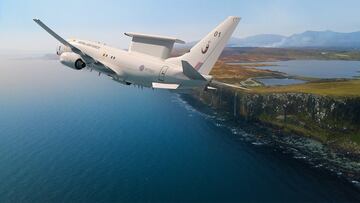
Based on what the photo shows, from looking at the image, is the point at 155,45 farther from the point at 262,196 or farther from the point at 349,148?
the point at 349,148

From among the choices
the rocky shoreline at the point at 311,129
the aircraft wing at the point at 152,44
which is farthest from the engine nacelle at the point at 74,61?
the rocky shoreline at the point at 311,129

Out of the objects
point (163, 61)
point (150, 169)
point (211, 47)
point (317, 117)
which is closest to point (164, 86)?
point (163, 61)

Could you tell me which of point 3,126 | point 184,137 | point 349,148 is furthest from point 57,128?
point 349,148

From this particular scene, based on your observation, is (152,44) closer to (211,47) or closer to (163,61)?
(163,61)

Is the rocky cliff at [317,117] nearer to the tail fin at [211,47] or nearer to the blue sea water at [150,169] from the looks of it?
the blue sea water at [150,169]

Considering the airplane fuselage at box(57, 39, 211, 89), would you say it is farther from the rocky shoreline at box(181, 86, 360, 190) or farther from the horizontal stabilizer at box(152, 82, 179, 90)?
the rocky shoreline at box(181, 86, 360, 190)

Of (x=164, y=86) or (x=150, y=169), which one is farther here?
(x=150, y=169)
